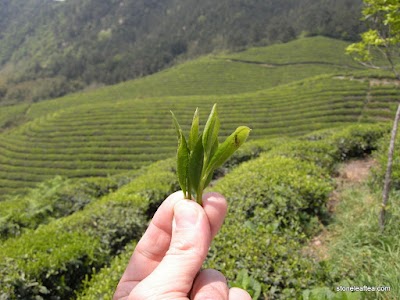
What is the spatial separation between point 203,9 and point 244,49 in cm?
4816

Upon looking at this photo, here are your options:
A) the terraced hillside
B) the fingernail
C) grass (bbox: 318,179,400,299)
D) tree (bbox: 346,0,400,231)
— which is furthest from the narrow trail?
the terraced hillside

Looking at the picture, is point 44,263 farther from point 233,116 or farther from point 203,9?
point 203,9

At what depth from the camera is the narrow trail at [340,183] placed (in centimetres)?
427

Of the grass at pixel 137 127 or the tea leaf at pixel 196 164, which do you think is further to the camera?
the grass at pixel 137 127

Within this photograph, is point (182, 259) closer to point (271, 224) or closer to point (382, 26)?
point (271, 224)

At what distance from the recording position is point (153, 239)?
1596mm

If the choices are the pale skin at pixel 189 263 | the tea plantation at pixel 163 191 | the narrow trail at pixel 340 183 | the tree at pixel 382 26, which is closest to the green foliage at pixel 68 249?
the tea plantation at pixel 163 191

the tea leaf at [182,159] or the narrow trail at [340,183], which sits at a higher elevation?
the tea leaf at [182,159]

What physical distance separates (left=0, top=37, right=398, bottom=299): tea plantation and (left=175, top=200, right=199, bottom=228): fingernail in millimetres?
1774

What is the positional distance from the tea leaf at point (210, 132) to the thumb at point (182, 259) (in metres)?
0.22

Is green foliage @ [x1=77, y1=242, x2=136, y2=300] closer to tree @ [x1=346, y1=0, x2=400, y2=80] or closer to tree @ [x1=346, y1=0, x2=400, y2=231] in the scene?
tree @ [x1=346, y1=0, x2=400, y2=231]

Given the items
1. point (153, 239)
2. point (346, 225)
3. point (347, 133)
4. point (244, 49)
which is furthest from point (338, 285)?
point (244, 49)

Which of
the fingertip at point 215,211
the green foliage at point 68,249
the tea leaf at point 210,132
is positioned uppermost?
the tea leaf at point 210,132

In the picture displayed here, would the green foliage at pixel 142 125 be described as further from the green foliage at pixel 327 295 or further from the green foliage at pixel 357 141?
Answer: the green foliage at pixel 327 295
